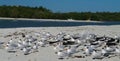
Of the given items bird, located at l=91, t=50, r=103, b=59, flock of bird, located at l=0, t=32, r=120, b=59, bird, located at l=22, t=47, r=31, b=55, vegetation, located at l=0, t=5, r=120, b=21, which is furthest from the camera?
vegetation, located at l=0, t=5, r=120, b=21

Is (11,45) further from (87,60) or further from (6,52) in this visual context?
(87,60)

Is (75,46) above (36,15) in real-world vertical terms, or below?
above

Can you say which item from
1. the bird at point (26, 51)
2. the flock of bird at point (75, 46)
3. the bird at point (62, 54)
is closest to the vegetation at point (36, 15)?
the flock of bird at point (75, 46)

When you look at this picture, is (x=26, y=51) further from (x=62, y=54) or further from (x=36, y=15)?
(x=36, y=15)

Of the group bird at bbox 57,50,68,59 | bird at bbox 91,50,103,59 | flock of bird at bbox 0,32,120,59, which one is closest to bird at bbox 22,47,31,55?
flock of bird at bbox 0,32,120,59

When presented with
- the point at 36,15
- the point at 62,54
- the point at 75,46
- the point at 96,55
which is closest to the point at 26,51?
the point at 62,54

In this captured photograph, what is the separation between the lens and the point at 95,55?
35.0 ft

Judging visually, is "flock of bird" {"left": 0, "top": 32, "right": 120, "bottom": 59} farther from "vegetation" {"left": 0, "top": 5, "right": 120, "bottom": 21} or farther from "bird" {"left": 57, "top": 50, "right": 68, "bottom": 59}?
"vegetation" {"left": 0, "top": 5, "right": 120, "bottom": 21}

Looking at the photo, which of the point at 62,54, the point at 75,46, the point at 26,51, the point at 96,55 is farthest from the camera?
the point at 75,46

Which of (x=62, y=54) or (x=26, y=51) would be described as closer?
(x=62, y=54)

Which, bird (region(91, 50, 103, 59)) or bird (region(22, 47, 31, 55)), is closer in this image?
bird (region(91, 50, 103, 59))

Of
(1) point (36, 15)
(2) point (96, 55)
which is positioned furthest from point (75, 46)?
(1) point (36, 15)

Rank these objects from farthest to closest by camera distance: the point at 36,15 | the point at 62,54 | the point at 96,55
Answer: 1. the point at 36,15
2. the point at 62,54
3. the point at 96,55

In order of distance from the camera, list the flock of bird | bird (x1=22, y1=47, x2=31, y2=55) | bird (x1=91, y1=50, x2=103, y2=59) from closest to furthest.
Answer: bird (x1=91, y1=50, x2=103, y2=59) → the flock of bird → bird (x1=22, y1=47, x2=31, y2=55)
